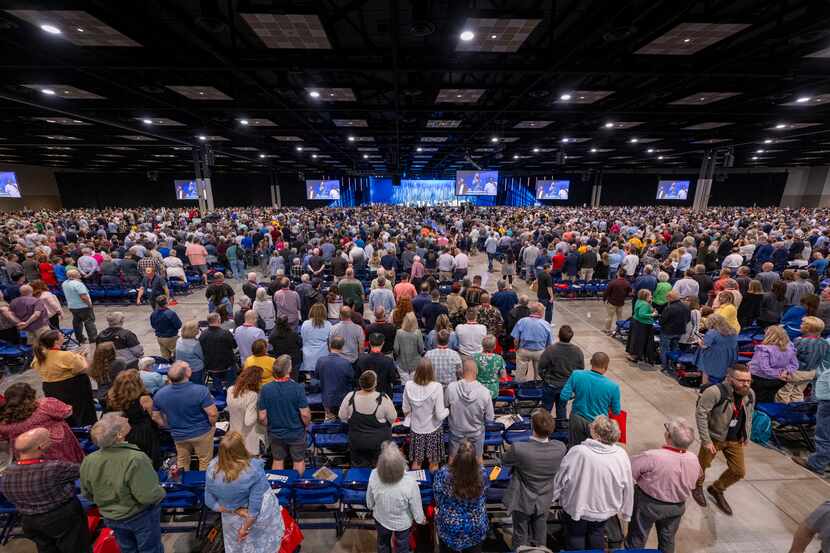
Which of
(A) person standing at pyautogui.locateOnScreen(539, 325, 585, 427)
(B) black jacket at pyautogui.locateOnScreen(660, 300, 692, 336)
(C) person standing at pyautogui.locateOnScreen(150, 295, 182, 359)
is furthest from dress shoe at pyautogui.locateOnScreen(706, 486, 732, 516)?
(C) person standing at pyautogui.locateOnScreen(150, 295, 182, 359)

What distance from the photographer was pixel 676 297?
677 centimetres

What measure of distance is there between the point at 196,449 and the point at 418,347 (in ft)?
9.06

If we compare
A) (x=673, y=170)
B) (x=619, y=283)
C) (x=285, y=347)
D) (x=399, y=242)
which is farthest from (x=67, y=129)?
(x=673, y=170)

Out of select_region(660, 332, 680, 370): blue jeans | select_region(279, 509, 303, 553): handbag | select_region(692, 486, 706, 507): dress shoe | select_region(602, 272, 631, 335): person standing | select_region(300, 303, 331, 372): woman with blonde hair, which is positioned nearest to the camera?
select_region(279, 509, 303, 553): handbag

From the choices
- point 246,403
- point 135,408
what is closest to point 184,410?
point 135,408

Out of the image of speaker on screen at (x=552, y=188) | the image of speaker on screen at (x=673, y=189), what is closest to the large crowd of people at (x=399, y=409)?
the image of speaker on screen at (x=552, y=188)

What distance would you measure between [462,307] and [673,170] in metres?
49.9

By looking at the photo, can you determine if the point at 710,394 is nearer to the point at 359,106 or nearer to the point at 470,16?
the point at 470,16

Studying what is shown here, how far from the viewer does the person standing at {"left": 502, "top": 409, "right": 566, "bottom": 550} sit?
2883 millimetres

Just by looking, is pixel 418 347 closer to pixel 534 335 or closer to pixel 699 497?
pixel 534 335

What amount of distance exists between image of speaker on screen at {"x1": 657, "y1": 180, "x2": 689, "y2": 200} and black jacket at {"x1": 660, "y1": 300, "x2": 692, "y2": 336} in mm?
39637

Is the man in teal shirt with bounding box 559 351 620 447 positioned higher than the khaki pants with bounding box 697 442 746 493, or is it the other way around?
the man in teal shirt with bounding box 559 351 620 447

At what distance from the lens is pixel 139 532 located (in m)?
2.90

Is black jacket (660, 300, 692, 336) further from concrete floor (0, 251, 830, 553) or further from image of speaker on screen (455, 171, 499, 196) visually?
image of speaker on screen (455, 171, 499, 196)
